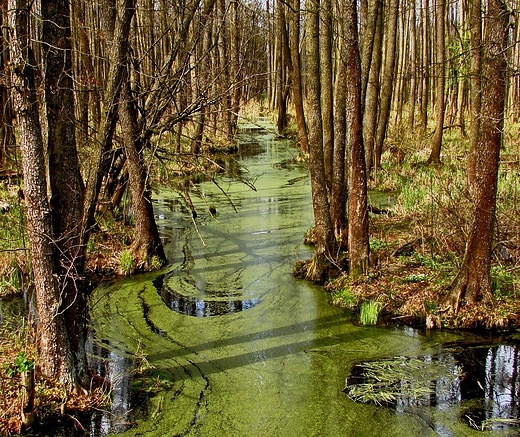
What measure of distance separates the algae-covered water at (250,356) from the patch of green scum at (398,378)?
6 centimetres

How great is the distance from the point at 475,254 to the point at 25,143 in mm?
4689

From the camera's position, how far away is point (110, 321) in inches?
263

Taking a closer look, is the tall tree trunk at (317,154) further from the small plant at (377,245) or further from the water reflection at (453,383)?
the water reflection at (453,383)

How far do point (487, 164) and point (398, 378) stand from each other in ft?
8.11

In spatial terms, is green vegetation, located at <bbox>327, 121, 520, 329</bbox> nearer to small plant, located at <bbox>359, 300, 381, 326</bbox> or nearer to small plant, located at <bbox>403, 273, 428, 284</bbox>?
small plant, located at <bbox>403, 273, 428, 284</bbox>

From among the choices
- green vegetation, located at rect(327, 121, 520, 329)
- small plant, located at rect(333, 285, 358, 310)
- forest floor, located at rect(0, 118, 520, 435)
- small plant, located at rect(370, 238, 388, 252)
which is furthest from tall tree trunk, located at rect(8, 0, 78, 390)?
small plant, located at rect(370, 238, 388, 252)

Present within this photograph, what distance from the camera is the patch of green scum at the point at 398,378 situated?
4.94 meters

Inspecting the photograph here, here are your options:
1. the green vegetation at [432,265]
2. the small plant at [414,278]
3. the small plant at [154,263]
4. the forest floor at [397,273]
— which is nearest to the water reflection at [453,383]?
the green vegetation at [432,265]

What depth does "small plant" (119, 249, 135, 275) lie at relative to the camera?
8250 millimetres

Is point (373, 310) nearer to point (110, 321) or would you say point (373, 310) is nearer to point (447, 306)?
point (447, 306)

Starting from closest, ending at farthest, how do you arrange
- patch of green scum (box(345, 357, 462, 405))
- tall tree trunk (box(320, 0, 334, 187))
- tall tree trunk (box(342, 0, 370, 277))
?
patch of green scum (box(345, 357, 462, 405))
tall tree trunk (box(342, 0, 370, 277))
tall tree trunk (box(320, 0, 334, 187))

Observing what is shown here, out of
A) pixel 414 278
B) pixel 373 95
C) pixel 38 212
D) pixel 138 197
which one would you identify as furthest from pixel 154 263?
pixel 373 95

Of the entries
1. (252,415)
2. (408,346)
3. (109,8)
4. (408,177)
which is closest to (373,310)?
(408,346)

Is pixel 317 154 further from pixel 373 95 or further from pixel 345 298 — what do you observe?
pixel 373 95
